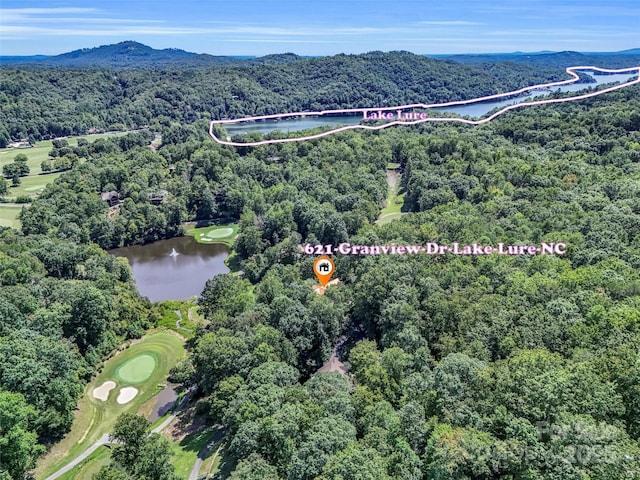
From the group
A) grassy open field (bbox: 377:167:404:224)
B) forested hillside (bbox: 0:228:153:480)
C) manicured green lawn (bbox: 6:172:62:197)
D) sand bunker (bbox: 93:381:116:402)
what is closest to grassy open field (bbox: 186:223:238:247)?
forested hillside (bbox: 0:228:153:480)

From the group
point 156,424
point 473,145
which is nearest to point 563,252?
point 156,424

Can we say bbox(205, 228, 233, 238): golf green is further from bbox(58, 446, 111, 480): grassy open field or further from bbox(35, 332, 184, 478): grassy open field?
bbox(58, 446, 111, 480): grassy open field

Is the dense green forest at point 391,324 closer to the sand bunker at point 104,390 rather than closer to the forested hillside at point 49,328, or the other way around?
the forested hillside at point 49,328

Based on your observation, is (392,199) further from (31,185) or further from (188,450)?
(31,185)

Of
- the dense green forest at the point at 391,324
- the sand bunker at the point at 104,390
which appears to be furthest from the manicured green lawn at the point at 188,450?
the sand bunker at the point at 104,390

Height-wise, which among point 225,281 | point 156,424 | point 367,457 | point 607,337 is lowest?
point 156,424

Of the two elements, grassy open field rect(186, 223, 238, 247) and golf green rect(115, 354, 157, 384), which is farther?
grassy open field rect(186, 223, 238, 247)

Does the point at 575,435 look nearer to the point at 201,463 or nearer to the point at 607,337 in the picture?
the point at 607,337
